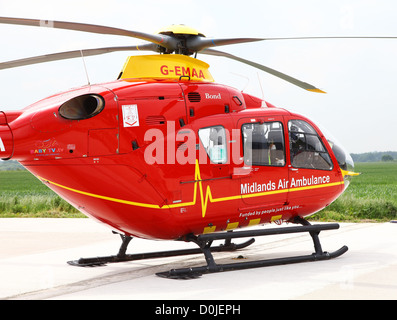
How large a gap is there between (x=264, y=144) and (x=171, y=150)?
5.50 ft

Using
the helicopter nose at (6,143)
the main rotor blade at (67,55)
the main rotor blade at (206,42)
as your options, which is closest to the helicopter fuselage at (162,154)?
the helicopter nose at (6,143)

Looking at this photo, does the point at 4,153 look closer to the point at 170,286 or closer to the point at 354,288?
the point at 170,286

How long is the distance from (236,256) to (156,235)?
2.31 metres

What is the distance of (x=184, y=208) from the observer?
26.7 feet

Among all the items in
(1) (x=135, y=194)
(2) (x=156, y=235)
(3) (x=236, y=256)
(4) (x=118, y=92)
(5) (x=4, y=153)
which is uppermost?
(4) (x=118, y=92)

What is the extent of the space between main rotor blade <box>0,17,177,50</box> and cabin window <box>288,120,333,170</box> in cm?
240

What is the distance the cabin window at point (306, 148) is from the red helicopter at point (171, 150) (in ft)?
0.06

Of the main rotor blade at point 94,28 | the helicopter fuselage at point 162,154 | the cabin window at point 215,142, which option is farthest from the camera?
the cabin window at point 215,142

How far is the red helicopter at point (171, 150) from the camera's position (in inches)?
301

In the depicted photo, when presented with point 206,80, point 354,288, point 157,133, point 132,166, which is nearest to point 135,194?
point 132,166

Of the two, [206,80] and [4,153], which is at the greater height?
[206,80]

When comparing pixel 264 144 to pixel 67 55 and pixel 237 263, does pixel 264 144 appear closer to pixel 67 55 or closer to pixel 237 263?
pixel 237 263

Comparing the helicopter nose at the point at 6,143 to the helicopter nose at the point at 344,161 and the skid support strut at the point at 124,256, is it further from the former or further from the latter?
the helicopter nose at the point at 344,161

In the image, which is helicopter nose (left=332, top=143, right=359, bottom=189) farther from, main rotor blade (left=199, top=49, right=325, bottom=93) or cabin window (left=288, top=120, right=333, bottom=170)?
main rotor blade (left=199, top=49, right=325, bottom=93)
